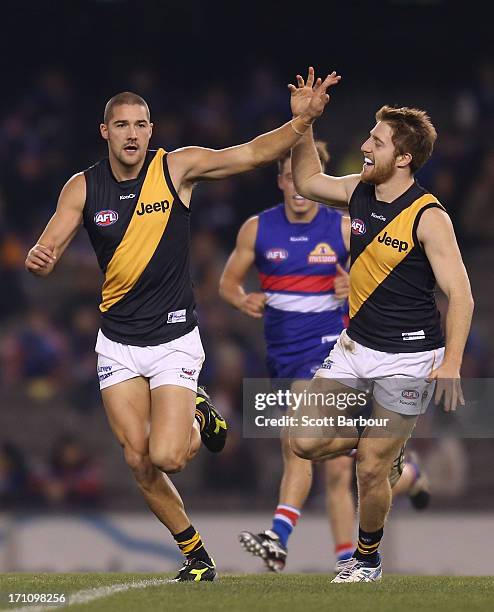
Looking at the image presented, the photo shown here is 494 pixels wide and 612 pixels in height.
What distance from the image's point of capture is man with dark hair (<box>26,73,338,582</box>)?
7.72 metres

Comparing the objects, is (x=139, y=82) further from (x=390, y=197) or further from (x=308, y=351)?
(x=390, y=197)

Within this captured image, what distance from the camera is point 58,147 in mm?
18438

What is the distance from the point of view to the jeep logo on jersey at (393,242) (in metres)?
7.48

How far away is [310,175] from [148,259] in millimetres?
1073

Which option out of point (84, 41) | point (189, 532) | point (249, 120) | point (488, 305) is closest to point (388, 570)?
point (189, 532)

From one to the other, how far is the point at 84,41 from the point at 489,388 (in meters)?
9.26

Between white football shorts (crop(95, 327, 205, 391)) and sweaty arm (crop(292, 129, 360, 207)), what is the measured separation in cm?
113

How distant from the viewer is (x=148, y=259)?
776cm

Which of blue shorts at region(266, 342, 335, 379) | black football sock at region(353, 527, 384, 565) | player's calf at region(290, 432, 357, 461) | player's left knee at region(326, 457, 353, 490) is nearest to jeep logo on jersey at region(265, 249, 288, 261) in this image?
blue shorts at region(266, 342, 335, 379)

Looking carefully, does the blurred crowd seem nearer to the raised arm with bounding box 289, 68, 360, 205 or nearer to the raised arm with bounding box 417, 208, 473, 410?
the raised arm with bounding box 289, 68, 360, 205

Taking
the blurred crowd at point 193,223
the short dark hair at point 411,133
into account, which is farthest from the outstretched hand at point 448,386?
the blurred crowd at point 193,223

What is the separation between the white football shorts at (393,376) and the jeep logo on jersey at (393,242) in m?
0.60

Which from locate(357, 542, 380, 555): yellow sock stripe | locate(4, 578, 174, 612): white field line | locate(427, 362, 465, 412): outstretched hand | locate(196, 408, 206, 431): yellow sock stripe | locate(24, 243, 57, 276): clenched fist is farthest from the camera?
locate(196, 408, 206, 431): yellow sock stripe

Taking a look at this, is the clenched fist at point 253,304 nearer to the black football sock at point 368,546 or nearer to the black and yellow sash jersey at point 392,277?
the black and yellow sash jersey at point 392,277
